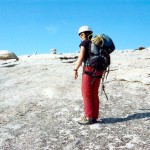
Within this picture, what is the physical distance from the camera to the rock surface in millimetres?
8898

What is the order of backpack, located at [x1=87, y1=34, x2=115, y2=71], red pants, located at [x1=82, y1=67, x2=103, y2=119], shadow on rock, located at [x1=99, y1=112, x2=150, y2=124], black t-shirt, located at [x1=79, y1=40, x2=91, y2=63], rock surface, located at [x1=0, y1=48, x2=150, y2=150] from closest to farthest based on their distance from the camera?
rock surface, located at [x1=0, y1=48, x2=150, y2=150], backpack, located at [x1=87, y1=34, x2=115, y2=71], black t-shirt, located at [x1=79, y1=40, x2=91, y2=63], red pants, located at [x1=82, y1=67, x2=103, y2=119], shadow on rock, located at [x1=99, y1=112, x2=150, y2=124]

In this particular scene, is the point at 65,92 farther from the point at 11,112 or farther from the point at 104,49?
the point at 104,49

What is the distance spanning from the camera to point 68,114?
11.4 metres

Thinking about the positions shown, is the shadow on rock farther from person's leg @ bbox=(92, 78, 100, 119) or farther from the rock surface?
person's leg @ bbox=(92, 78, 100, 119)

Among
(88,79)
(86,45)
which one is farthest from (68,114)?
(86,45)

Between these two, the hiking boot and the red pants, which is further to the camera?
the hiking boot

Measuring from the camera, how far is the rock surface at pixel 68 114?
29.2 feet

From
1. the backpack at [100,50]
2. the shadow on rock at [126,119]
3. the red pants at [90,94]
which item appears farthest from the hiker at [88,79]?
the shadow on rock at [126,119]

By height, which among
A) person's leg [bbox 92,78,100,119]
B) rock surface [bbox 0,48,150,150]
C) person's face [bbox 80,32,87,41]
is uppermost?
person's face [bbox 80,32,87,41]

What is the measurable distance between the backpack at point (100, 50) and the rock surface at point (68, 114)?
1874 millimetres

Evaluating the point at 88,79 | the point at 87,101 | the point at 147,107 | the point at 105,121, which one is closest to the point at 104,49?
the point at 88,79

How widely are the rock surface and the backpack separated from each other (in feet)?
6.15

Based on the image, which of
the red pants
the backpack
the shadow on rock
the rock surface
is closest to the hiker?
the red pants

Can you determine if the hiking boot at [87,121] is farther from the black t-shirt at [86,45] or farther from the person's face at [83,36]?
the person's face at [83,36]
